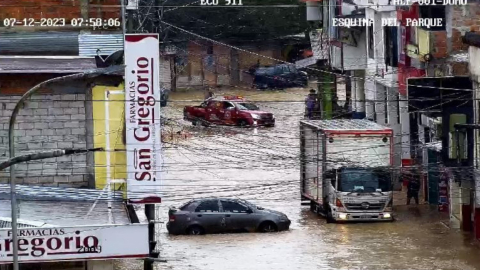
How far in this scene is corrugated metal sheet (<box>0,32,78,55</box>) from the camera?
29438 millimetres

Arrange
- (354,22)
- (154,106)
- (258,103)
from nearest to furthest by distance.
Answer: (154,106) < (354,22) < (258,103)

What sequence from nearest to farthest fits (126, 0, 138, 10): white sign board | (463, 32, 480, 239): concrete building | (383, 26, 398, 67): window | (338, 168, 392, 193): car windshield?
(126, 0, 138, 10): white sign board
(463, 32, 480, 239): concrete building
(338, 168, 392, 193): car windshield
(383, 26, 398, 67): window

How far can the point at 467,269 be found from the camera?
3212cm

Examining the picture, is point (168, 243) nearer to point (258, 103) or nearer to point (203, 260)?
point (203, 260)

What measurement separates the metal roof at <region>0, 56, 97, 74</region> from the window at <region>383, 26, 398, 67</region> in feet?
56.1

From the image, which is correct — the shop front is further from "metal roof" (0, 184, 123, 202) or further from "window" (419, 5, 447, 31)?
"window" (419, 5, 447, 31)

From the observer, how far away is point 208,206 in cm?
3619

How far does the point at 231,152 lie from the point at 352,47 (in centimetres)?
570

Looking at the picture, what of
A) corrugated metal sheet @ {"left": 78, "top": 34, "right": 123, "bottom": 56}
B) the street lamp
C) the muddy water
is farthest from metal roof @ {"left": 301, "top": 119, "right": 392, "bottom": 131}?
the street lamp

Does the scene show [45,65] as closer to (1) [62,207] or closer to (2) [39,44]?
(2) [39,44]

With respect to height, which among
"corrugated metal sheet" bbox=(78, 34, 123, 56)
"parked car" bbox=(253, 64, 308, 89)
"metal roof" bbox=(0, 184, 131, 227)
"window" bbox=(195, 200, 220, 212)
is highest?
"corrugated metal sheet" bbox=(78, 34, 123, 56)

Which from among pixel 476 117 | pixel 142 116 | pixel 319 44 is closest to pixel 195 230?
pixel 476 117

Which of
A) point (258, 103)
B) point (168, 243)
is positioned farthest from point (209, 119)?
point (168, 243)

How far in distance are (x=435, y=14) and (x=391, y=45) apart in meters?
6.10
